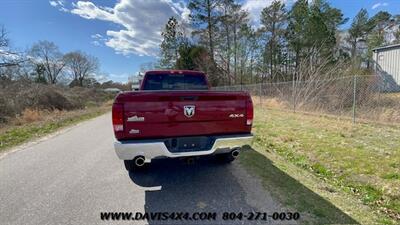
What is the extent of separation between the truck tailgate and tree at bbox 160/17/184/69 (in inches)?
1497

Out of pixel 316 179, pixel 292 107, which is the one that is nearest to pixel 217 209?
pixel 316 179

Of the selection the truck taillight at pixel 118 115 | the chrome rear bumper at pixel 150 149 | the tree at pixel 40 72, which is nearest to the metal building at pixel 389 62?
the chrome rear bumper at pixel 150 149

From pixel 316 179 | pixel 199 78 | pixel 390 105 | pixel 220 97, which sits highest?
pixel 199 78

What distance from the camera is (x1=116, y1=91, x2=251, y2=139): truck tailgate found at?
3.33 metres

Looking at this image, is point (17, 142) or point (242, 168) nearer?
point (242, 168)

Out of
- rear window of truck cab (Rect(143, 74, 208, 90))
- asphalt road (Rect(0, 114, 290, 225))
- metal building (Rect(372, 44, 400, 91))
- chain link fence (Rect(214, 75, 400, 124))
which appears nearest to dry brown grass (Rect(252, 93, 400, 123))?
chain link fence (Rect(214, 75, 400, 124))

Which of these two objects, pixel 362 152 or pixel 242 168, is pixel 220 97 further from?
pixel 362 152

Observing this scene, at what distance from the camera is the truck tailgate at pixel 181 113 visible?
3.33 metres

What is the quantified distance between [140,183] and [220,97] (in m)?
1.91

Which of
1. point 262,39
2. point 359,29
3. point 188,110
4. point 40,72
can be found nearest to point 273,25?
point 262,39

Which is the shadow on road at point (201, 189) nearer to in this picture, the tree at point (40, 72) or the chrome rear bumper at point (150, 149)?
the chrome rear bumper at point (150, 149)

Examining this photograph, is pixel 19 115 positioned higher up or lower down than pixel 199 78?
lower down

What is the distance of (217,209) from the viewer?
3.15 m

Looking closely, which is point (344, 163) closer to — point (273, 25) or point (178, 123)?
point (178, 123)
